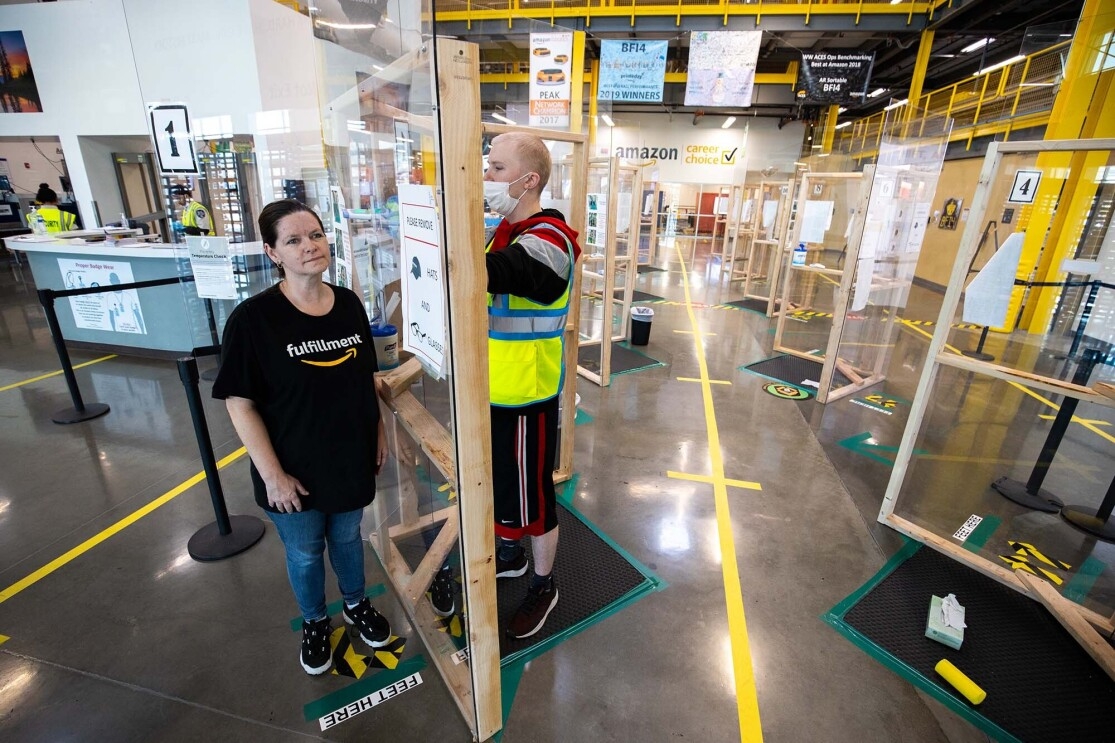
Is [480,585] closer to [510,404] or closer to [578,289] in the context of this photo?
[510,404]

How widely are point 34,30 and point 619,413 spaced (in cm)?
1167

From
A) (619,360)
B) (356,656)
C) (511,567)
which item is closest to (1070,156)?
(619,360)

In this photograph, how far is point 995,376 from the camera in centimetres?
269

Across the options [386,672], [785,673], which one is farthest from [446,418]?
[785,673]

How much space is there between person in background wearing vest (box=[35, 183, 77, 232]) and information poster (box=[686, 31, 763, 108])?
34.1ft

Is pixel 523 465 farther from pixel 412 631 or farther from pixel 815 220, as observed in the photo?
pixel 815 220

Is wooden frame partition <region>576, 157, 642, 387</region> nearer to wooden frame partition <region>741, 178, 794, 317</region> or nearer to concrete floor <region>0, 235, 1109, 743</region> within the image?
concrete floor <region>0, 235, 1109, 743</region>

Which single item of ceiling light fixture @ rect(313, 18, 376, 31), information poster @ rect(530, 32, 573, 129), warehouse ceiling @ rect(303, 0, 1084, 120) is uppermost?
warehouse ceiling @ rect(303, 0, 1084, 120)

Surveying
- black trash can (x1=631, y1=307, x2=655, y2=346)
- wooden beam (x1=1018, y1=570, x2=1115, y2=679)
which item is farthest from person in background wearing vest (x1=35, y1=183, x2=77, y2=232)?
wooden beam (x1=1018, y1=570, x2=1115, y2=679)

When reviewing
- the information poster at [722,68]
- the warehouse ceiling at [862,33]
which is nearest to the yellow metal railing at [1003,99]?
the warehouse ceiling at [862,33]

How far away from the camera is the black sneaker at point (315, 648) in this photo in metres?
2.14

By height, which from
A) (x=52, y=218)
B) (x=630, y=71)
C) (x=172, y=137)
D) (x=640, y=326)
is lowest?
(x=640, y=326)

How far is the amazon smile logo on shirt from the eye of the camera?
1692mm

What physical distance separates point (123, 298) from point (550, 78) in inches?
259
